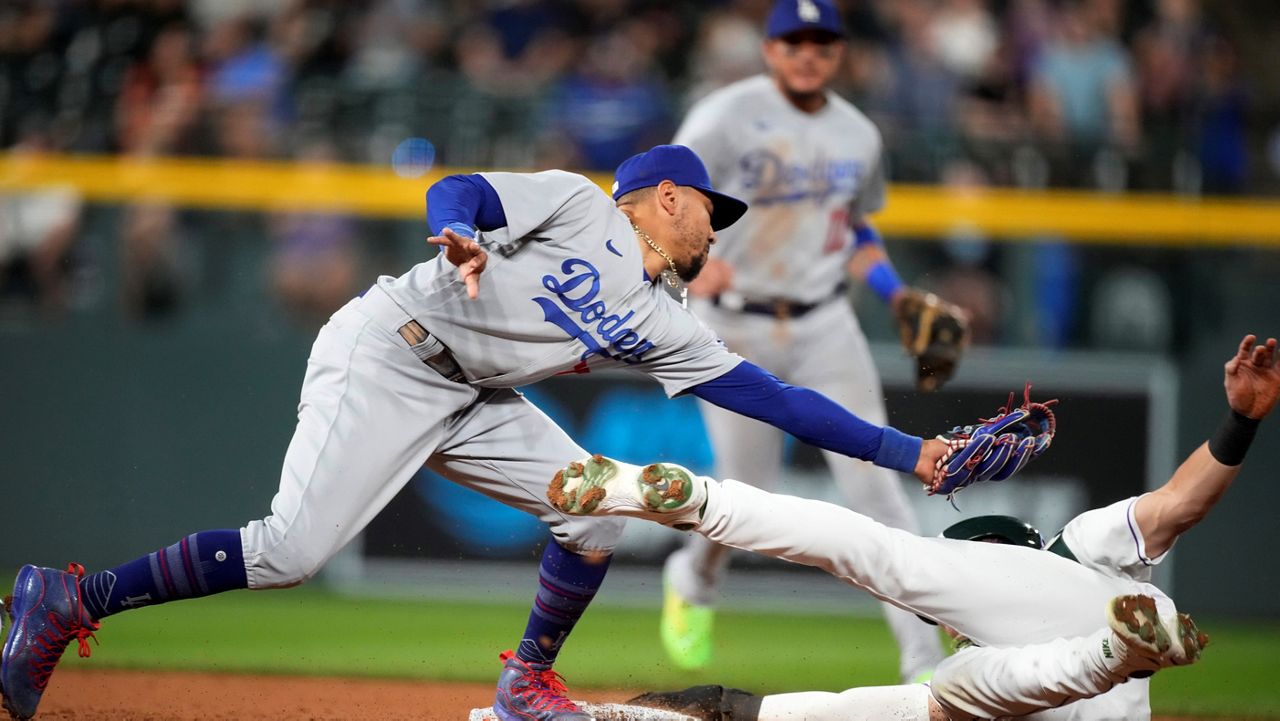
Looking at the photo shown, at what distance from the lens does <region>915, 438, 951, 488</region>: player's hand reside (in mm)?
3643

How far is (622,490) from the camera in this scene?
3424 millimetres

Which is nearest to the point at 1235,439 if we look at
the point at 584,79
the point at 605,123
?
the point at 605,123

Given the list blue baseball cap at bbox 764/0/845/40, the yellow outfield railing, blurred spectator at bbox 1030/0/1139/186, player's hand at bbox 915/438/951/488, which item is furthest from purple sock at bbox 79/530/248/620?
blurred spectator at bbox 1030/0/1139/186

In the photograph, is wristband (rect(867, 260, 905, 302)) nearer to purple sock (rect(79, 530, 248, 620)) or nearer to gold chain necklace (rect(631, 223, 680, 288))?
gold chain necklace (rect(631, 223, 680, 288))

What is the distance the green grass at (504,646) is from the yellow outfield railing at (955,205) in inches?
84.4

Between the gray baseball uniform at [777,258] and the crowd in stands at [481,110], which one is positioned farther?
the crowd in stands at [481,110]

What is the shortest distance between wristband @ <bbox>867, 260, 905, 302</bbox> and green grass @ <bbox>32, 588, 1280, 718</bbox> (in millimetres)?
1609

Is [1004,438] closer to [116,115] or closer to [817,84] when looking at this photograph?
[817,84]

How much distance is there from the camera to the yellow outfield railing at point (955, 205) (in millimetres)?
7645

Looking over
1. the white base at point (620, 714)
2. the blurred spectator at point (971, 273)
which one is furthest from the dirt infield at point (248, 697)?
the blurred spectator at point (971, 273)

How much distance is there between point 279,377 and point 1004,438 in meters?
4.97

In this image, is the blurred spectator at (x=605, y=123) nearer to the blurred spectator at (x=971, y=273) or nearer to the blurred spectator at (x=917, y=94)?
the blurred spectator at (x=917, y=94)

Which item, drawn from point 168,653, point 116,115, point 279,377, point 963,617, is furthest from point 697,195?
point 116,115

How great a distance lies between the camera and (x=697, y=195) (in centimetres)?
386
